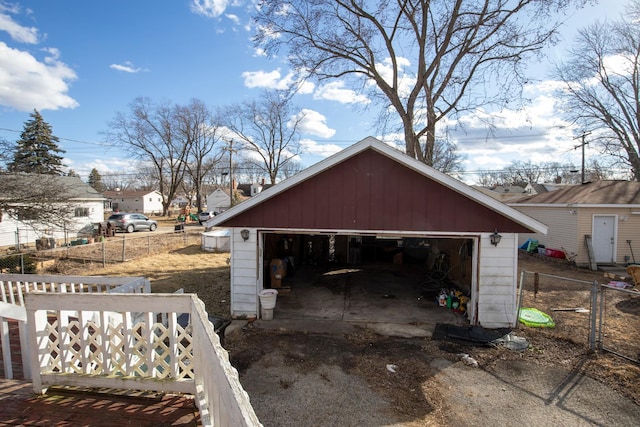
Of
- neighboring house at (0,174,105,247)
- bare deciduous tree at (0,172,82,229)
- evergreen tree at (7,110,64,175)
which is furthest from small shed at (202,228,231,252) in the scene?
evergreen tree at (7,110,64,175)

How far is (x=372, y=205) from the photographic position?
24.8 feet

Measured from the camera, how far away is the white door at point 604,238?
14648 mm

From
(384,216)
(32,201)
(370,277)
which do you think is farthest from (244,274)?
(32,201)

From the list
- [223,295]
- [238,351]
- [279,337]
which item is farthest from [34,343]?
[223,295]

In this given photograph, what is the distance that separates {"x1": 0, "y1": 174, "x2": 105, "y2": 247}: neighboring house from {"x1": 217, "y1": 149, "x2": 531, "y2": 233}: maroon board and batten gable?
19.9 feet

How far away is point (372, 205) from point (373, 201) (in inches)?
3.8

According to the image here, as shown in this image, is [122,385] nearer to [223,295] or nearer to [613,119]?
[223,295]

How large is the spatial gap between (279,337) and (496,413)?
4155mm

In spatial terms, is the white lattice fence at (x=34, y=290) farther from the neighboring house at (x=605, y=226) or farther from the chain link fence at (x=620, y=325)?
the neighboring house at (x=605, y=226)

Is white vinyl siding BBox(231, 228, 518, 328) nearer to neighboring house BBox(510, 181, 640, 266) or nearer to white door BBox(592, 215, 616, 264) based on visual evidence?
neighboring house BBox(510, 181, 640, 266)

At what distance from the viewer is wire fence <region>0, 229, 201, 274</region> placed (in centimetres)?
1191

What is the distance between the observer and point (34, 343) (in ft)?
10.9

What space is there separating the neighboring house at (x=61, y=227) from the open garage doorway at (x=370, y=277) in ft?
20.4

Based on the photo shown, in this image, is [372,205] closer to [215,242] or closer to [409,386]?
[409,386]
